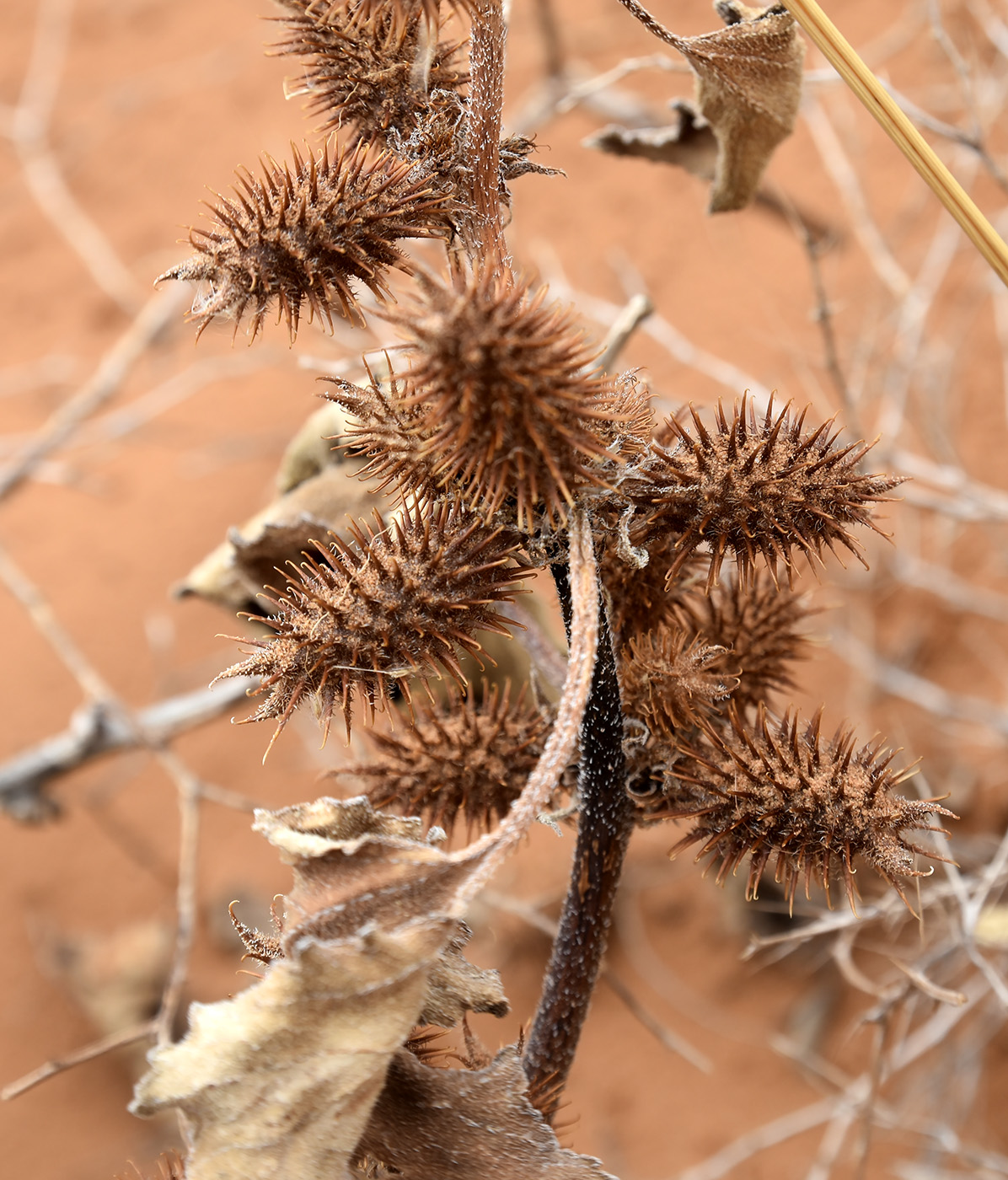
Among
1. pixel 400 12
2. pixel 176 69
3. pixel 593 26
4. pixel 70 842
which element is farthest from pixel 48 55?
pixel 400 12

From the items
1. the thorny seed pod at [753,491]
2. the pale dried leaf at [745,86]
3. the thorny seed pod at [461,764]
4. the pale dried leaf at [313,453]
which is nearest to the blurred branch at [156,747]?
the pale dried leaf at [313,453]

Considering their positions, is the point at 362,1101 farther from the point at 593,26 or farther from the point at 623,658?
the point at 593,26

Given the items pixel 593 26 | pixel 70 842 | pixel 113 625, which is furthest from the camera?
pixel 593 26

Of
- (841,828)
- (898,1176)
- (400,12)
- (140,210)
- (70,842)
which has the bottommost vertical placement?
(898,1176)

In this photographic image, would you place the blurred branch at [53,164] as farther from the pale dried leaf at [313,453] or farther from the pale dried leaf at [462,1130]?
the pale dried leaf at [462,1130]

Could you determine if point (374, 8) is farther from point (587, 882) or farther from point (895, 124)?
point (587, 882)

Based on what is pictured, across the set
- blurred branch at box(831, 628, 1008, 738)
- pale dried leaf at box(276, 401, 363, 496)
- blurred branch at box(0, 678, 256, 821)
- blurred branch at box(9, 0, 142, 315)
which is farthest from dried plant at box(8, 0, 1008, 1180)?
blurred branch at box(9, 0, 142, 315)
